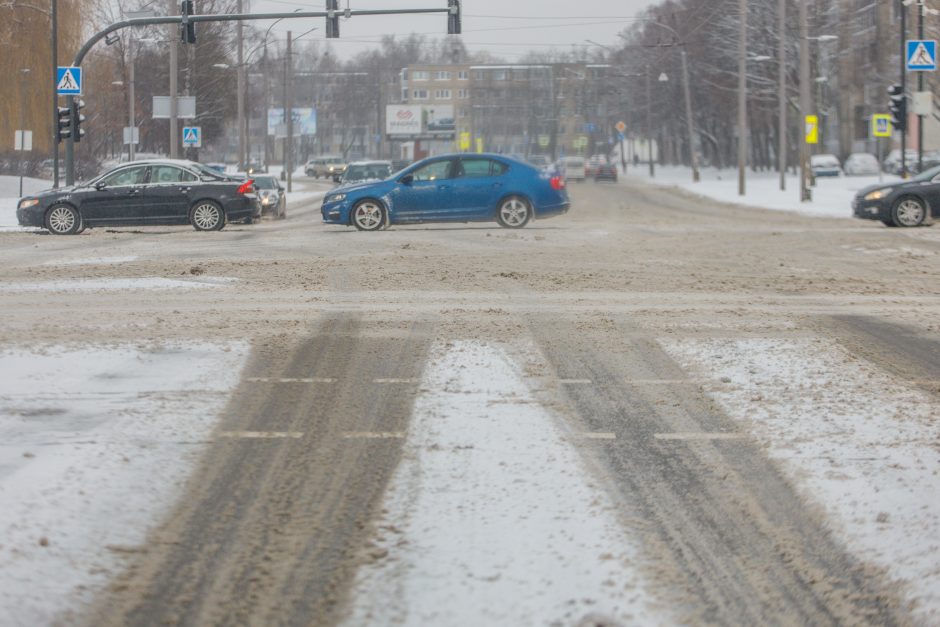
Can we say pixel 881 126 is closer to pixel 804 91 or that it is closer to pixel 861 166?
pixel 804 91

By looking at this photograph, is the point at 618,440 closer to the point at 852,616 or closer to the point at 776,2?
the point at 852,616

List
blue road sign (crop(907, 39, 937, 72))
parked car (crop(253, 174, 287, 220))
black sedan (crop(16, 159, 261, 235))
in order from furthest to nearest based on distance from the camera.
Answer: blue road sign (crop(907, 39, 937, 72)), parked car (crop(253, 174, 287, 220)), black sedan (crop(16, 159, 261, 235))

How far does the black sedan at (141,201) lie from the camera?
24.4 meters

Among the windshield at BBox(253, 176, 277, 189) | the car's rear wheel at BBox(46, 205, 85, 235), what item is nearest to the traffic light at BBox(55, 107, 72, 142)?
the windshield at BBox(253, 176, 277, 189)

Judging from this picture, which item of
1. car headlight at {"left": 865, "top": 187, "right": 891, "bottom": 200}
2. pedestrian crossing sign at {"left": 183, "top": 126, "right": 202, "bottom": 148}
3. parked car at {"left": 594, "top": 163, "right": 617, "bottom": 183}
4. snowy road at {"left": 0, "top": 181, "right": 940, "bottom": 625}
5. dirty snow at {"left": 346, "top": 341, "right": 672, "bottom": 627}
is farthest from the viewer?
parked car at {"left": 594, "top": 163, "right": 617, "bottom": 183}

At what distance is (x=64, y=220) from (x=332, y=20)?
1045 centimetres

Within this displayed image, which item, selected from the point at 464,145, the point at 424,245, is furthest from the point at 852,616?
Answer: the point at 464,145

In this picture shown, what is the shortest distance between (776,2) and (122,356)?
Answer: 197ft

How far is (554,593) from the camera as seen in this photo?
4324mm

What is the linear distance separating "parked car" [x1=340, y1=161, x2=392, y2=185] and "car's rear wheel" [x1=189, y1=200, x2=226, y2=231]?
21416 millimetres

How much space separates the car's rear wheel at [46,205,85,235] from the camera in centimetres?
2439

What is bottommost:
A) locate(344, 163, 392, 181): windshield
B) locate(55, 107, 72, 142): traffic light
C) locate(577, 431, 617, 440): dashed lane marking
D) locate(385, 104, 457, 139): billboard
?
locate(577, 431, 617, 440): dashed lane marking

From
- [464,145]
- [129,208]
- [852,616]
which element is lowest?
[852,616]

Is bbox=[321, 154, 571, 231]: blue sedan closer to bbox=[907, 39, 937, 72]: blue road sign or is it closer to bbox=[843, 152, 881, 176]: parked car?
bbox=[907, 39, 937, 72]: blue road sign
